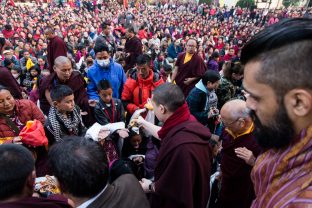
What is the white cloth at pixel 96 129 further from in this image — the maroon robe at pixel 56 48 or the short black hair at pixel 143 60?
the maroon robe at pixel 56 48

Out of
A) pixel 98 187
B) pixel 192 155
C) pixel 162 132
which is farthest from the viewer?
pixel 162 132

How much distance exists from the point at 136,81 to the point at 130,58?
3252mm

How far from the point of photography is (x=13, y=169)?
1.52 m

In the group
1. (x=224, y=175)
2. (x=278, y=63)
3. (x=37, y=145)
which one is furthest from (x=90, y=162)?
(x=224, y=175)

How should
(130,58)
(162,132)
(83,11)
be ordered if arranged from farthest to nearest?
(83,11) → (130,58) → (162,132)

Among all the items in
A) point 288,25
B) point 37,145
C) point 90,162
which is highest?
point 288,25

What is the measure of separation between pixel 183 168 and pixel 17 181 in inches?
40.6

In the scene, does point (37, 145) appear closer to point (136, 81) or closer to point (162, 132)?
point (162, 132)

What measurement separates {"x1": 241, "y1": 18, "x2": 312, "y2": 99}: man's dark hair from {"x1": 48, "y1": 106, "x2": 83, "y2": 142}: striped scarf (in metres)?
2.12

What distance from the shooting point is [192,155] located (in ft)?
6.54

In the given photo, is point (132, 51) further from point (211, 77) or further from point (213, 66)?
point (211, 77)

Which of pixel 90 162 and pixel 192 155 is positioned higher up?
pixel 90 162

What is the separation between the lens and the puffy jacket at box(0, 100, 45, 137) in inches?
105

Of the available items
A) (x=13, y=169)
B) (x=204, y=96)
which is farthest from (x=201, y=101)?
(x=13, y=169)
